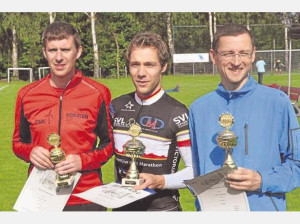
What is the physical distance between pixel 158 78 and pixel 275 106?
61 centimetres

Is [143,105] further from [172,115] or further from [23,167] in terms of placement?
[23,167]

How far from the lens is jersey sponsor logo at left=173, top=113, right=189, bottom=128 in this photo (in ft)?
8.05

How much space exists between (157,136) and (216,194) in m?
0.44

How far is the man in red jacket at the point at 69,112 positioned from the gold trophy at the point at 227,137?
0.75 m

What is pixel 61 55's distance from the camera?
259cm

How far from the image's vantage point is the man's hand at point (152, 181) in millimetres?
2319

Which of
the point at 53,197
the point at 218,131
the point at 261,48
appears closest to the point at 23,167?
the point at 53,197

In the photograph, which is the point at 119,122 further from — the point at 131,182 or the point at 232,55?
the point at 232,55

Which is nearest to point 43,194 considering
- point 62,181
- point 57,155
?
point 62,181

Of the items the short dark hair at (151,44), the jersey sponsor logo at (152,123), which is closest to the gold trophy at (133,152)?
the jersey sponsor logo at (152,123)

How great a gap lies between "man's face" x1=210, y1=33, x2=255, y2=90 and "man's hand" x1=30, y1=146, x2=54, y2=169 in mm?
917

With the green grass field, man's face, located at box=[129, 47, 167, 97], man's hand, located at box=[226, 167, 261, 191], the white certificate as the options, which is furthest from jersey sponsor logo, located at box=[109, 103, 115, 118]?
the green grass field

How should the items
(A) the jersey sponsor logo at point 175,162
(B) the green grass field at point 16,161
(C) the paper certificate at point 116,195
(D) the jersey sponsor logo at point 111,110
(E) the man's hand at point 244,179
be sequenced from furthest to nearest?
1. (B) the green grass field at point 16,161
2. (D) the jersey sponsor logo at point 111,110
3. (A) the jersey sponsor logo at point 175,162
4. (C) the paper certificate at point 116,195
5. (E) the man's hand at point 244,179

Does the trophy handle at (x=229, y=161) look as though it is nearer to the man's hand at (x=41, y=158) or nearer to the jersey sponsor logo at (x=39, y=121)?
the man's hand at (x=41, y=158)
